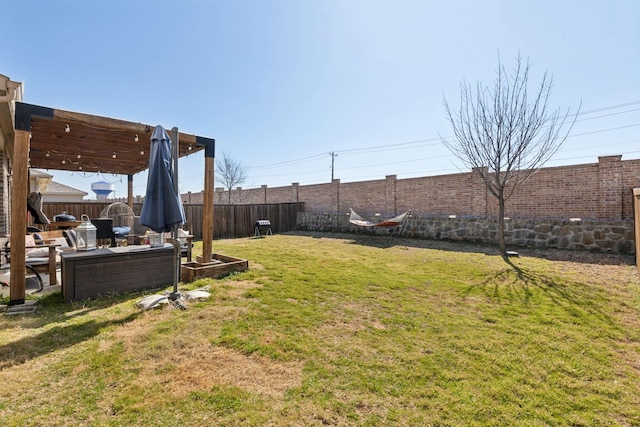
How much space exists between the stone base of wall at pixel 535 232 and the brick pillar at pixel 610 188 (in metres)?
0.90

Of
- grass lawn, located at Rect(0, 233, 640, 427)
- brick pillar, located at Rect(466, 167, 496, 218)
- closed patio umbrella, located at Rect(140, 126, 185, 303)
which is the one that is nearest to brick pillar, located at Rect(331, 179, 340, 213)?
brick pillar, located at Rect(466, 167, 496, 218)

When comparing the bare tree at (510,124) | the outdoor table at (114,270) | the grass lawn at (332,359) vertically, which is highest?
the bare tree at (510,124)

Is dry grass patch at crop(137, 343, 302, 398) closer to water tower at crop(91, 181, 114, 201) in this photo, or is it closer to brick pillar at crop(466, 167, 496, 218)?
brick pillar at crop(466, 167, 496, 218)

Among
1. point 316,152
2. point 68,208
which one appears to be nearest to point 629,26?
point 68,208

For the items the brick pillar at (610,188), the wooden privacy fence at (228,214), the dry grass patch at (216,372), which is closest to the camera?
the dry grass patch at (216,372)

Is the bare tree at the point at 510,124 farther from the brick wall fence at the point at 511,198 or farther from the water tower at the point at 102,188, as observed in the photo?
the water tower at the point at 102,188

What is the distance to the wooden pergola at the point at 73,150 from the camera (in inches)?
118

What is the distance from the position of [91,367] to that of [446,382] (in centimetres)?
238

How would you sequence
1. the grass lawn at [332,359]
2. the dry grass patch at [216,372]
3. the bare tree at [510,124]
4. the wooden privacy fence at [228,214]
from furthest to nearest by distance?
the wooden privacy fence at [228,214]
the bare tree at [510,124]
the dry grass patch at [216,372]
the grass lawn at [332,359]

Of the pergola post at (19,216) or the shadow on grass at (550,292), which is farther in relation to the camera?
the shadow on grass at (550,292)

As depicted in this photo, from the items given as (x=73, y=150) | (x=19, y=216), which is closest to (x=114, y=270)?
(x=19, y=216)

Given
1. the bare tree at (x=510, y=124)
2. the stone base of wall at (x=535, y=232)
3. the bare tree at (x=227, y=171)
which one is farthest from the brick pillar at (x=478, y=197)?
the bare tree at (x=227, y=171)

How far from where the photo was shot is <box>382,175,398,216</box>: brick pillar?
11.2m

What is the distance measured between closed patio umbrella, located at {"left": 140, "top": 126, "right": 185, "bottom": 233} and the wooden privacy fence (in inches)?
289
